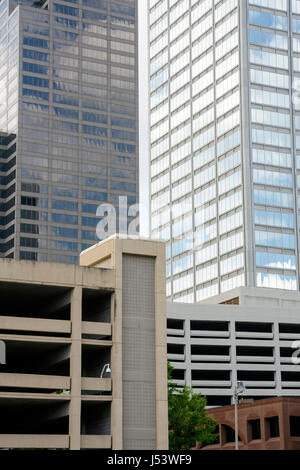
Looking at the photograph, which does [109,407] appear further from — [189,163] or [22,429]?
[189,163]

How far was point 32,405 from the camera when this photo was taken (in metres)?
66.1

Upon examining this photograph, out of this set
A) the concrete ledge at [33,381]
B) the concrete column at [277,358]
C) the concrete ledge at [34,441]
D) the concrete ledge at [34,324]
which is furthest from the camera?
the concrete column at [277,358]

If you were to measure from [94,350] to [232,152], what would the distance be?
347 ft

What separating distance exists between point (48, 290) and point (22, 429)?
13.0 metres

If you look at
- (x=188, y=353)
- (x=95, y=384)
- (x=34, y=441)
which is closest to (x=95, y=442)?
(x=95, y=384)

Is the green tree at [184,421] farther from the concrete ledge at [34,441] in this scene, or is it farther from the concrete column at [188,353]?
the concrete column at [188,353]

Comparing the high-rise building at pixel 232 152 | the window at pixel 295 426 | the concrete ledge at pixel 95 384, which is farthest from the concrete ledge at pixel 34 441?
the high-rise building at pixel 232 152

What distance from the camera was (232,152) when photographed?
6604 inches

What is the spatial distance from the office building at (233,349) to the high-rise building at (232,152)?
10364 mm

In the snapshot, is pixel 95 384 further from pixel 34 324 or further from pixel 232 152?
pixel 232 152

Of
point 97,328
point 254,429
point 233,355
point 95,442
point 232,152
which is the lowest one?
point 95,442

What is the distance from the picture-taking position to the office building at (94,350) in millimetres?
62281

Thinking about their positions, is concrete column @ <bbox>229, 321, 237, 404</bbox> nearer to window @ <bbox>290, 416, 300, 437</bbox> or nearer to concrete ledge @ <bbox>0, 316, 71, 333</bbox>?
window @ <bbox>290, 416, 300, 437</bbox>

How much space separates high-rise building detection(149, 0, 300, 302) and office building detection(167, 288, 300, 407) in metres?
10.4
